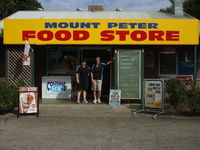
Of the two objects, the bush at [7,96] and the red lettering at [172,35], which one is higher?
the red lettering at [172,35]

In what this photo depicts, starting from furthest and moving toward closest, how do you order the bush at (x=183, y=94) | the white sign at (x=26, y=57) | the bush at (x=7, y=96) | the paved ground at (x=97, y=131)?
the white sign at (x=26, y=57) < the bush at (x=7, y=96) < the bush at (x=183, y=94) < the paved ground at (x=97, y=131)

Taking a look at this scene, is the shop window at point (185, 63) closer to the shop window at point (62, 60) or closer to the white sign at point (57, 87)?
the shop window at point (62, 60)

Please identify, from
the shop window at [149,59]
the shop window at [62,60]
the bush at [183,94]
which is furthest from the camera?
the shop window at [149,59]

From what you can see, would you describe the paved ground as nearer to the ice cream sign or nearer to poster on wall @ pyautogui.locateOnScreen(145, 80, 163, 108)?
poster on wall @ pyautogui.locateOnScreen(145, 80, 163, 108)

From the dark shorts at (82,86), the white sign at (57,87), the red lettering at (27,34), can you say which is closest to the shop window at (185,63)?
the dark shorts at (82,86)

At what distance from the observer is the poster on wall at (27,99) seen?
32.9 ft

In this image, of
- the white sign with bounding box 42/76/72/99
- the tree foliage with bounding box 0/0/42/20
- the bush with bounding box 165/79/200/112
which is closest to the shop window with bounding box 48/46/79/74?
the white sign with bounding box 42/76/72/99

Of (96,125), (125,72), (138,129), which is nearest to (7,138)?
(96,125)

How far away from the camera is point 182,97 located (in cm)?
1001

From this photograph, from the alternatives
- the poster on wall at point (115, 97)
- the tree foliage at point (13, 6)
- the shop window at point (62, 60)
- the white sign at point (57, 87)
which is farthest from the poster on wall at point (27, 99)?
the tree foliage at point (13, 6)

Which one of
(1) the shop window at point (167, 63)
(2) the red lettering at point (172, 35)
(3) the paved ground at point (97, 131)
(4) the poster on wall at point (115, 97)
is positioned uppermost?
(2) the red lettering at point (172, 35)

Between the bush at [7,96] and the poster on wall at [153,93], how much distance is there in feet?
14.8

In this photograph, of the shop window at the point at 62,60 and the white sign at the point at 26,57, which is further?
the shop window at the point at 62,60

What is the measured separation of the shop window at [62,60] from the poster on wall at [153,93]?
509 cm
